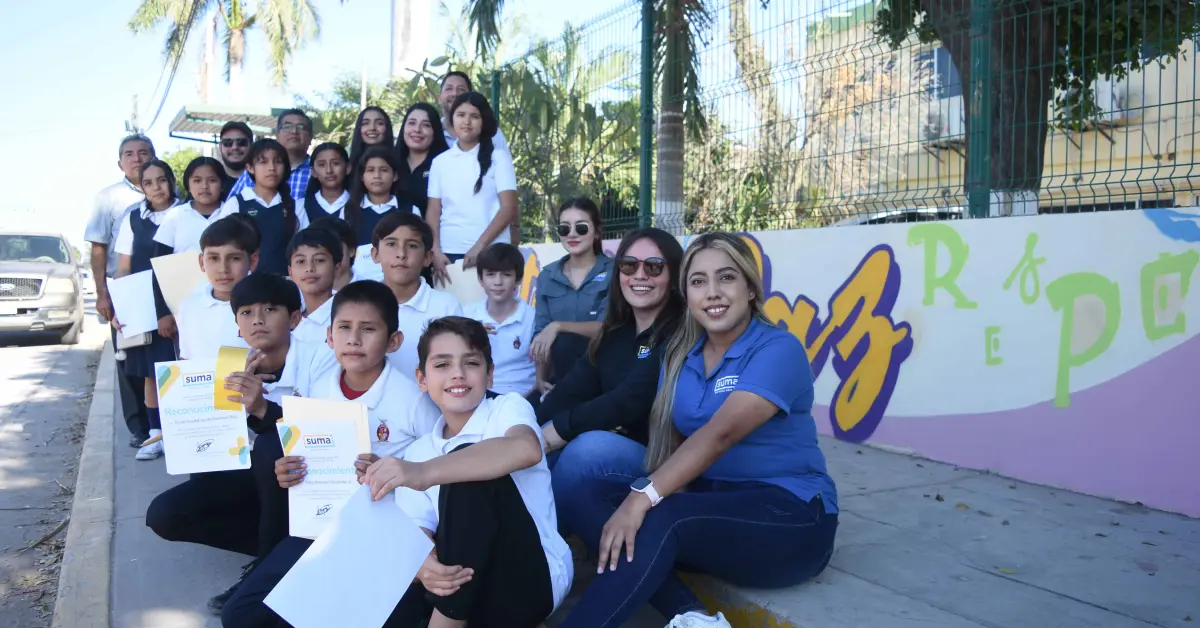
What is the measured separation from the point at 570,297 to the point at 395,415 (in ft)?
4.27

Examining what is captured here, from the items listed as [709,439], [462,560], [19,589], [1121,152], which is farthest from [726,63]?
[19,589]

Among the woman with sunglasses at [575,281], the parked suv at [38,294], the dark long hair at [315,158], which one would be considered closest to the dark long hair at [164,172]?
the dark long hair at [315,158]

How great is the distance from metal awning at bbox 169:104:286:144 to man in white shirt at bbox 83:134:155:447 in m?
5.60

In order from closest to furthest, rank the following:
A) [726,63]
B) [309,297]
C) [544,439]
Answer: [544,439]
[309,297]
[726,63]

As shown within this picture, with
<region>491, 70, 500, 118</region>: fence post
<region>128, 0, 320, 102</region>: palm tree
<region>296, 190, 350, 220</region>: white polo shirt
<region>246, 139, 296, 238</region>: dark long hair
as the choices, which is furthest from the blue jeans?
<region>128, 0, 320, 102</region>: palm tree

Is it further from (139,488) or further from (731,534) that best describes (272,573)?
(139,488)

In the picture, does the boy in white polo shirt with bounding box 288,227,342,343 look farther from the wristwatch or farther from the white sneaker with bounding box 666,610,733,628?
the white sneaker with bounding box 666,610,733,628

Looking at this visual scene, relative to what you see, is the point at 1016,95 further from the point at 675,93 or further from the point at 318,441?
the point at 318,441

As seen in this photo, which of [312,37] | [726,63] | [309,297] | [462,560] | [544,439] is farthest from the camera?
[312,37]

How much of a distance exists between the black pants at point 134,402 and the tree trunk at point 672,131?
354cm

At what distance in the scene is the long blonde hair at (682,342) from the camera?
307cm

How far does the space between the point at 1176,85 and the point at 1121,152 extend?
321mm

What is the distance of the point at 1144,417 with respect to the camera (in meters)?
3.92

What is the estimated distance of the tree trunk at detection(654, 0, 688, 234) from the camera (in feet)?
21.9
